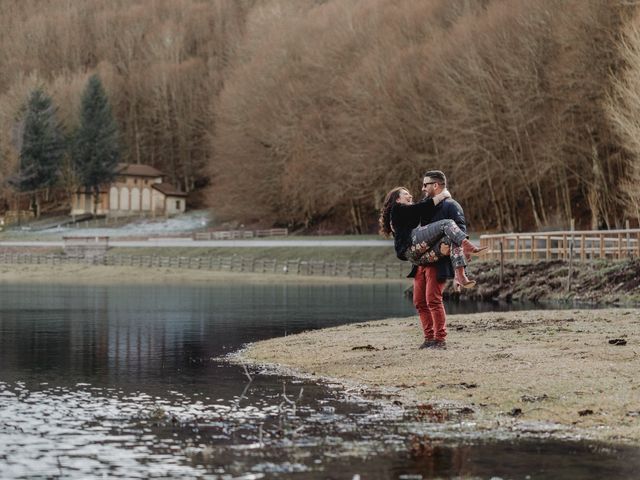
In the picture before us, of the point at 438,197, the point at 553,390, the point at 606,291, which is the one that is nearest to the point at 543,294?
the point at 606,291

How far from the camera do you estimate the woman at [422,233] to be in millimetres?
15219

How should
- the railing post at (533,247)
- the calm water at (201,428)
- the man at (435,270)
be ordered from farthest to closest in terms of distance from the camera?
the railing post at (533,247) < the man at (435,270) < the calm water at (201,428)

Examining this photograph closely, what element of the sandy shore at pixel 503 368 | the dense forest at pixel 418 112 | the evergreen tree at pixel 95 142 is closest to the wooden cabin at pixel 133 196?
the evergreen tree at pixel 95 142

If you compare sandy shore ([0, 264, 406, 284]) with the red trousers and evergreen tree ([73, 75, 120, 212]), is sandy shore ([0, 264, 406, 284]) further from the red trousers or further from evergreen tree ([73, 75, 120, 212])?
evergreen tree ([73, 75, 120, 212])

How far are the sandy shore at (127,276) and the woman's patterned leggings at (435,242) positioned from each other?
4542 centimetres

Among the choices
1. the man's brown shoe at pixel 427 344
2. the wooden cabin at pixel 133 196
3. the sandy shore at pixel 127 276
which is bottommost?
the sandy shore at pixel 127 276

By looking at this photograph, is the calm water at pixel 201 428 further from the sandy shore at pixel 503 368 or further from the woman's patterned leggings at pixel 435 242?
the woman's patterned leggings at pixel 435 242

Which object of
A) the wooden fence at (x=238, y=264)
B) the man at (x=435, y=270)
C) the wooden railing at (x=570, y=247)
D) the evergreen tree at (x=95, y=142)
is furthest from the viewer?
the evergreen tree at (x=95, y=142)

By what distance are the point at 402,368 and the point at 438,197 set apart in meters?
2.39

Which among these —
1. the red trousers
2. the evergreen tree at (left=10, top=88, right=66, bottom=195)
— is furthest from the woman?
the evergreen tree at (left=10, top=88, right=66, bottom=195)

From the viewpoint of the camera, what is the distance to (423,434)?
1053cm

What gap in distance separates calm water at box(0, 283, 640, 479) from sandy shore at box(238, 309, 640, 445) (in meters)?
0.72

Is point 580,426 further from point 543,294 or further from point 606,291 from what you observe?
point 543,294

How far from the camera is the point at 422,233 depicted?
15.5 m
